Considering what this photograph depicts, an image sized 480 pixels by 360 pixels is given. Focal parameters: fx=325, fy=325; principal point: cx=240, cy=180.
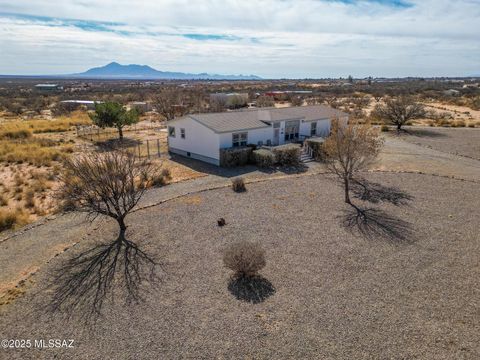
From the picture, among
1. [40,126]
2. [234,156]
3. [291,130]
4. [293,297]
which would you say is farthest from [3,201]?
[40,126]

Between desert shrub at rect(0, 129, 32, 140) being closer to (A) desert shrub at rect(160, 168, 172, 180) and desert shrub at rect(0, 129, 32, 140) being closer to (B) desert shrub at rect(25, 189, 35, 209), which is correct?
(B) desert shrub at rect(25, 189, 35, 209)

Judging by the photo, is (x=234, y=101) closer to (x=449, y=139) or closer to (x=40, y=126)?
(x=40, y=126)

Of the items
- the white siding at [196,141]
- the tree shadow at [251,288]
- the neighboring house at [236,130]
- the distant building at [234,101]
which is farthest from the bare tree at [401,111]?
the tree shadow at [251,288]

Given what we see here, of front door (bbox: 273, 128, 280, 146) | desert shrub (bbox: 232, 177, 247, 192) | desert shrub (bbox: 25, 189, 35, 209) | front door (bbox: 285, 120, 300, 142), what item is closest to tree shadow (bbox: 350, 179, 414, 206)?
desert shrub (bbox: 232, 177, 247, 192)

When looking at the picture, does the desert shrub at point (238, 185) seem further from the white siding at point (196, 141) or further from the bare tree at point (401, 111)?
the bare tree at point (401, 111)

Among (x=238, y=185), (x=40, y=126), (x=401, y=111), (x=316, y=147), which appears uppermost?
(x=401, y=111)

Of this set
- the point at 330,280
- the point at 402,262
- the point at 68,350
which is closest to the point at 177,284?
the point at 68,350
